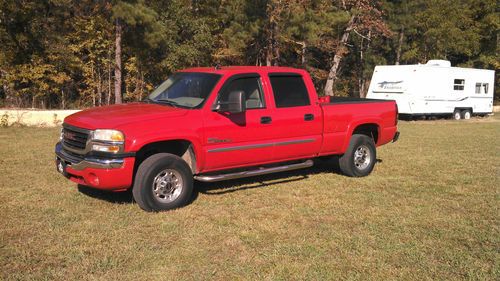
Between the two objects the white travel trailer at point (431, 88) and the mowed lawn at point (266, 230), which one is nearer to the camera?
the mowed lawn at point (266, 230)

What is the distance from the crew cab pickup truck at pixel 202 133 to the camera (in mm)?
5770

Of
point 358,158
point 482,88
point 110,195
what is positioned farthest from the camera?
point 482,88

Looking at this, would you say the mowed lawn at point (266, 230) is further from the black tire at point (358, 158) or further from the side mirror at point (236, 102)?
the side mirror at point (236, 102)

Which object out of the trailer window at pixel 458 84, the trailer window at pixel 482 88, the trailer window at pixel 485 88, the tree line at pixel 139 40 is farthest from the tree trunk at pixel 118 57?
the trailer window at pixel 485 88

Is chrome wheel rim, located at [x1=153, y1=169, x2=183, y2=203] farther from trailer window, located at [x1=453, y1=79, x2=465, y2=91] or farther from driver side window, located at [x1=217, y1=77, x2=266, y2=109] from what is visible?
trailer window, located at [x1=453, y1=79, x2=465, y2=91]

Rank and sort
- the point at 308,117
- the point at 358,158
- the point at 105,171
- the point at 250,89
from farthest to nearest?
the point at 358,158
the point at 308,117
the point at 250,89
the point at 105,171

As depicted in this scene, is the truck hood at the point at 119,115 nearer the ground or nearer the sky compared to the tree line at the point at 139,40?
nearer the ground

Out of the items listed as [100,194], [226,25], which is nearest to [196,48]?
[226,25]

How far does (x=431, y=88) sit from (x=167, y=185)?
18586 mm

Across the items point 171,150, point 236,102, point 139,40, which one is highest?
point 139,40

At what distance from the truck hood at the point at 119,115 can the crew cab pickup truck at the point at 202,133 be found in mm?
13

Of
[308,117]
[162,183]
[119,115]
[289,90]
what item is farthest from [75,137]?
[308,117]

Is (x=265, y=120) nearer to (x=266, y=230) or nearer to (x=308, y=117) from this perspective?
(x=308, y=117)

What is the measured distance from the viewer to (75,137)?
6.07m
